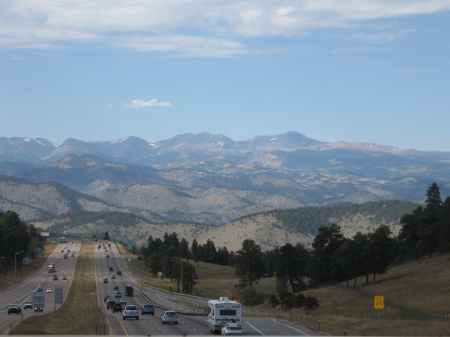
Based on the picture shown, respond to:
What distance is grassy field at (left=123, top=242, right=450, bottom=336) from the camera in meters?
58.6

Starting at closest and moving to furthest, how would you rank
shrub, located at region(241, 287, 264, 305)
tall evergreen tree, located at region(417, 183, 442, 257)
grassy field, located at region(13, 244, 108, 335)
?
grassy field, located at region(13, 244, 108, 335) < shrub, located at region(241, 287, 264, 305) < tall evergreen tree, located at region(417, 183, 442, 257)

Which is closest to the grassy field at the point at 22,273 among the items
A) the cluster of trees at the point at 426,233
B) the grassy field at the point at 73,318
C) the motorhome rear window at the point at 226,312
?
the grassy field at the point at 73,318

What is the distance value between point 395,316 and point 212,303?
2335 cm

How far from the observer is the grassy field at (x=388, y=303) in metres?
58.6

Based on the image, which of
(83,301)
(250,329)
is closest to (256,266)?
(83,301)

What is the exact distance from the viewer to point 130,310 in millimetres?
70312

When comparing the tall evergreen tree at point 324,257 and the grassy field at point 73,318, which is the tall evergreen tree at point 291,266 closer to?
the tall evergreen tree at point 324,257

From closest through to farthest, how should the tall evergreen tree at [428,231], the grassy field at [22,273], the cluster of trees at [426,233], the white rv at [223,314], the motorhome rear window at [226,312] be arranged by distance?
the white rv at [223,314], the motorhome rear window at [226,312], the cluster of trees at [426,233], the tall evergreen tree at [428,231], the grassy field at [22,273]

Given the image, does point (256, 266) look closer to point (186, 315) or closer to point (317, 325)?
point (186, 315)

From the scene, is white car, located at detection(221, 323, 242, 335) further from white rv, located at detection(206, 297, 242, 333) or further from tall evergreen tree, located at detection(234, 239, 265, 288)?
tall evergreen tree, located at detection(234, 239, 265, 288)

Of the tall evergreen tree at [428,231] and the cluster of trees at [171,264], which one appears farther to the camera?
the cluster of trees at [171,264]

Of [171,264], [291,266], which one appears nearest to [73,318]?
[291,266]

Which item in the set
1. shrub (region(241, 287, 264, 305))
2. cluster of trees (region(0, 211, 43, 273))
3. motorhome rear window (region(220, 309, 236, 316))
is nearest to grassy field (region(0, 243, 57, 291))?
cluster of trees (region(0, 211, 43, 273))

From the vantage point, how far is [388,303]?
81812 millimetres
